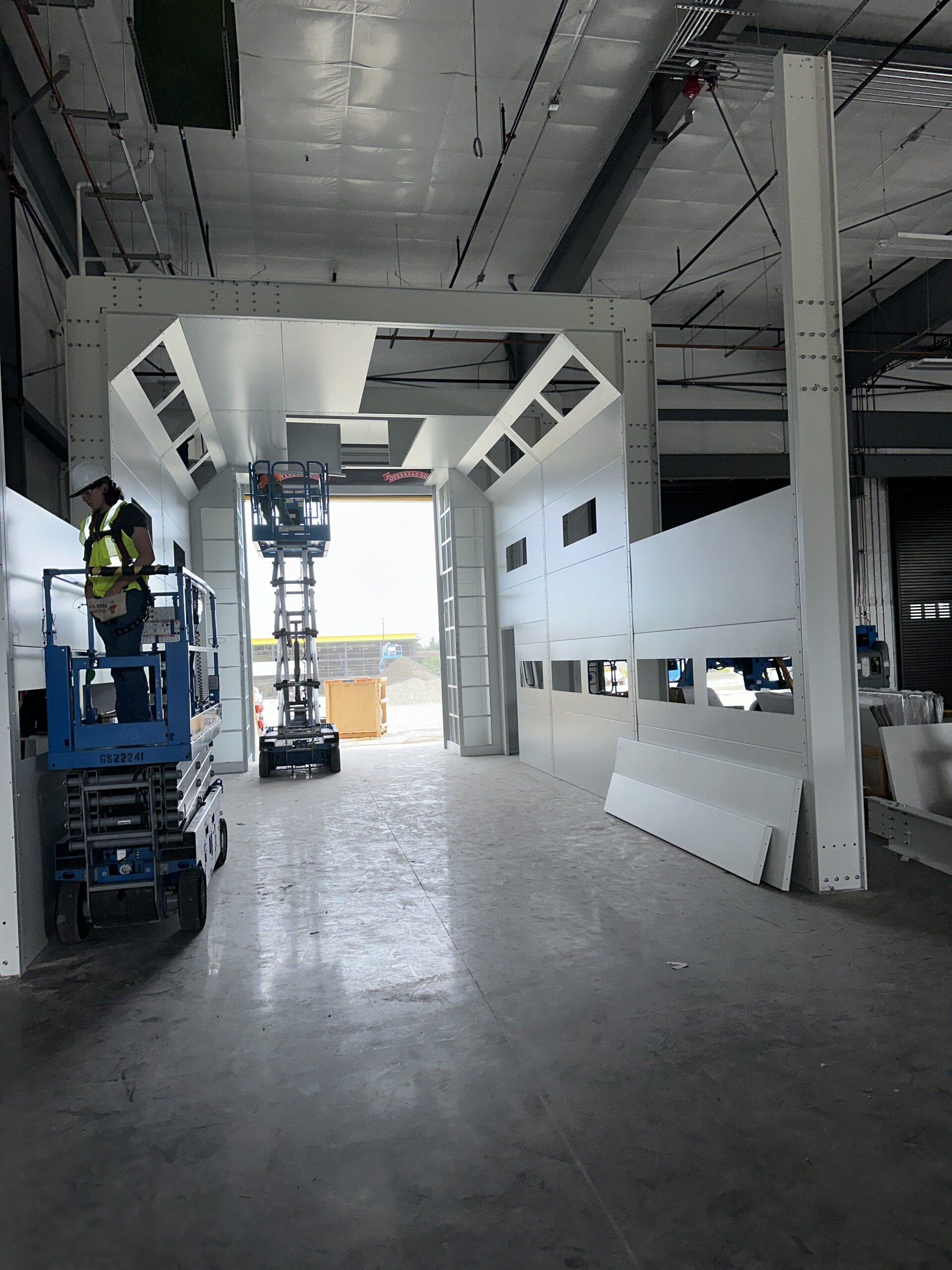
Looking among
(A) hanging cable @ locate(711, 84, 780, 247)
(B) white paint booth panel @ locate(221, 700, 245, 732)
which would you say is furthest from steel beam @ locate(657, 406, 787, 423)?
(B) white paint booth panel @ locate(221, 700, 245, 732)

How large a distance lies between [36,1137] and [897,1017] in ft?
11.9

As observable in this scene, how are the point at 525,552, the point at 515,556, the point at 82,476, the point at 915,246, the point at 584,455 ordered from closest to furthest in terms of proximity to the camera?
1. the point at 82,476
2. the point at 915,246
3. the point at 584,455
4. the point at 525,552
5. the point at 515,556

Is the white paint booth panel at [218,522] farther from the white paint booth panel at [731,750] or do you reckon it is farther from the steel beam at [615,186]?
the white paint booth panel at [731,750]

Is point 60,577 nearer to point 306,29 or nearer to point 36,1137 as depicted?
point 36,1137

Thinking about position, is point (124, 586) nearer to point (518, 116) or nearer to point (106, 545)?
point (106, 545)

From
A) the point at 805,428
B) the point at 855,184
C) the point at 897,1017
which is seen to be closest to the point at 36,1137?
the point at 897,1017

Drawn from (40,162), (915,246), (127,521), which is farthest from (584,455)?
(40,162)

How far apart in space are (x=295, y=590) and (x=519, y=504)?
150 inches

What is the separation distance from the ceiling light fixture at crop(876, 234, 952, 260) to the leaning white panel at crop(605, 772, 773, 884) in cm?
551

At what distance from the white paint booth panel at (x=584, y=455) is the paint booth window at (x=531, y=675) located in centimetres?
250

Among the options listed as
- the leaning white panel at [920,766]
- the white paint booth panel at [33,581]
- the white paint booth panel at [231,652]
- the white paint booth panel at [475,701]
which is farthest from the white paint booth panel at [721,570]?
the white paint booth panel at [231,652]

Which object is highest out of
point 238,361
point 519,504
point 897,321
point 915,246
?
point 897,321

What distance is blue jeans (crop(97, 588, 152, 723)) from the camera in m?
5.54

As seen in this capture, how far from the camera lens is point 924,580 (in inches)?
651
